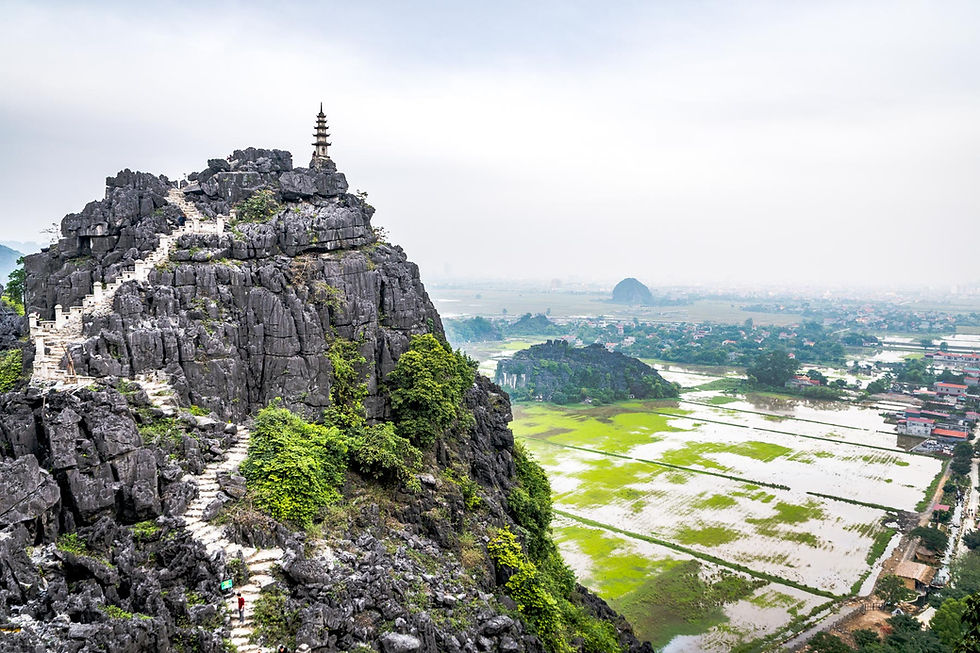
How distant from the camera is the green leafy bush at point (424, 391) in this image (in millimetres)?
34844

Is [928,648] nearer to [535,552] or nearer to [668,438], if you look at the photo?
[535,552]

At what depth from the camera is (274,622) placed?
2041 cm

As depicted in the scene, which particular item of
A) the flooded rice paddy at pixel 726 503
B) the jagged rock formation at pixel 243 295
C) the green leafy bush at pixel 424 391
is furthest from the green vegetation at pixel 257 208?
the flooded rice paddy at pixel 726 503

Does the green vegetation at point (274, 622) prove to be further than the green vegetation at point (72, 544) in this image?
No

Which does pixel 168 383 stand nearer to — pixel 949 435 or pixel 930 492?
pixel 930 492

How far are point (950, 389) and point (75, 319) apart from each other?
483 ft

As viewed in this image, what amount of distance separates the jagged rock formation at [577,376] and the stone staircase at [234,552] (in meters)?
106

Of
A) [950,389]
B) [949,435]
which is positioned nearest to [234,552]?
[949,435]

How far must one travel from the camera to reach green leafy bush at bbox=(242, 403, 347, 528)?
2545cm

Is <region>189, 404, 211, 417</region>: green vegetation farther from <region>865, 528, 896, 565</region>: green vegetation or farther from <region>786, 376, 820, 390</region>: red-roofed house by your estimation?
<region>786, 376, 820, 390</region>: red-roofed house

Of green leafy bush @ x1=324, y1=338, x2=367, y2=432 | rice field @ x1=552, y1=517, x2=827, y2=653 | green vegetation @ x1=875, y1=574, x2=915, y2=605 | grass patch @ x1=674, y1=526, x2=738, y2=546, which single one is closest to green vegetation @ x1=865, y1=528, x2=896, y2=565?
green vegetation @ x1=875, y1=574, x2=915, y2=605

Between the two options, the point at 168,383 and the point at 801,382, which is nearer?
the point at 168,383

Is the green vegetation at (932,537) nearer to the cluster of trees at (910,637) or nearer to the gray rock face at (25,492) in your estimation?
the cluster of trees at (910,637)

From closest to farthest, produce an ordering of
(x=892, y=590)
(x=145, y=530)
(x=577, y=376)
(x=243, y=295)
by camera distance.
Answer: (x=145, y=530) → (x=243, y=295) → (x=892, y=590) → (x=577, y=376)
